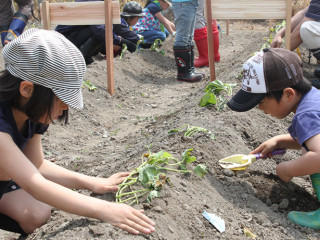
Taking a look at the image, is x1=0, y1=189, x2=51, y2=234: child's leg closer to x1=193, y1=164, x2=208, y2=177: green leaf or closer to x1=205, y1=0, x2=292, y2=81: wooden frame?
x1=193, y1=164, x2=208, y2=177: green leaf

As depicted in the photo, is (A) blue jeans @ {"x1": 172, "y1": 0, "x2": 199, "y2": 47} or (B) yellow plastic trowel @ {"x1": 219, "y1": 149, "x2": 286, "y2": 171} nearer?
(B) yellow plastic trowel @ {"x1": 219, "y1": 149, "x2": 286, "y2": 171}

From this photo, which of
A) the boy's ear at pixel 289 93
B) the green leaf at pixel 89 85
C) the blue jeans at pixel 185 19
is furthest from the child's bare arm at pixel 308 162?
the blue jeans at pixel 185 19

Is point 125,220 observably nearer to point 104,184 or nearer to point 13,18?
point 104,184

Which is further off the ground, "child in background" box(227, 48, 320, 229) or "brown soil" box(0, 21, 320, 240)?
"child in background" box(227, 48, 320, 229)

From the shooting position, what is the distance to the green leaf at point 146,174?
2.36 meters

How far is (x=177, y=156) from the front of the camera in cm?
278

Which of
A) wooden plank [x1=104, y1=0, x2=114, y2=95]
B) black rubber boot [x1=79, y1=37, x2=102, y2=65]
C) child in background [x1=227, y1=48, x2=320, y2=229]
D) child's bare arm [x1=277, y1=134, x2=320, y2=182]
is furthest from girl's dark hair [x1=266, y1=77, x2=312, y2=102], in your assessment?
black rubber boot [x1=79, y1=37, x2=102, y2=65]

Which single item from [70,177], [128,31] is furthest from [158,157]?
[128,31]

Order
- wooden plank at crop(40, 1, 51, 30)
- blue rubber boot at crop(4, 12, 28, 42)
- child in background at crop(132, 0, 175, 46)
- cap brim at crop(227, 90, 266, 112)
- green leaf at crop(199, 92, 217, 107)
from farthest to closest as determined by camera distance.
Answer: child in background at crop(132, 0, 175, 46) → blue rubber boot at crop(4, 12, 28, 42) → wooden plank at crop(40, 1, 51, 30) → green leaf at crop(199, 92, 217, 107) → cap brim at crop(227, 90, 266, 112)

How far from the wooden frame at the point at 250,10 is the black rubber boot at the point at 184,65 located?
123 cm

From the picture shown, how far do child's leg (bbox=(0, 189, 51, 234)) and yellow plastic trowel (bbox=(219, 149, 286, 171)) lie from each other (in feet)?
3.90

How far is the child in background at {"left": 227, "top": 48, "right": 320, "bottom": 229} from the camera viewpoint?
2.36 m

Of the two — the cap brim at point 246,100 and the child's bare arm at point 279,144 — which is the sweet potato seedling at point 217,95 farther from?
the cap brim at point 246,100

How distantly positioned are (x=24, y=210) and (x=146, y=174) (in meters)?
0.82
